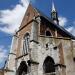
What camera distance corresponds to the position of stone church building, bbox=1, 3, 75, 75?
60.6 ft

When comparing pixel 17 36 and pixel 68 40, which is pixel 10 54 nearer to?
pixel 17 36

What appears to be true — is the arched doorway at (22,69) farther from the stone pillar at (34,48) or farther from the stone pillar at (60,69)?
the stone pillar at (60,69)

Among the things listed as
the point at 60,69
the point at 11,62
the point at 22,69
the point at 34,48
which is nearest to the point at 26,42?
the point at 11,62

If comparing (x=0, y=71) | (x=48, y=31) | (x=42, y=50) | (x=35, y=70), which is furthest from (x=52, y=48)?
(x=0, y=71)

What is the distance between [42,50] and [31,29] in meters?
3.30

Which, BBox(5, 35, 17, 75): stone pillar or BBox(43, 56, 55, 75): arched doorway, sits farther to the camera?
BBox(5, 35, 17, 75): stone pillar

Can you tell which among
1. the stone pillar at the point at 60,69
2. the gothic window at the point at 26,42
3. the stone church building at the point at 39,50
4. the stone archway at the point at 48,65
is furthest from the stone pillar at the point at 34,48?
the stone pillar at the point at 60,69

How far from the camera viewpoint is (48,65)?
2006cm

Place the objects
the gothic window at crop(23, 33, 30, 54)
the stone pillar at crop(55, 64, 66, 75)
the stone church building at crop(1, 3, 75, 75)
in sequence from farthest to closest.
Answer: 1. the gothic window at crop(23, 33, 30, 54)
2. the stone church building at crop(1, 3, 75, 75)
3. the stone pillar at crop(55, 64, 66, 75)

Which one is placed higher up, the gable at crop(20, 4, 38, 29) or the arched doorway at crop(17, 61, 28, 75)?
the gable at crop(20, 4, 38, 29)

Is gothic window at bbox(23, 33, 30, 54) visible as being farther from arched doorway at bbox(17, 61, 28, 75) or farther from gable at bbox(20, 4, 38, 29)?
gable at bbox(20, 4, 38, 29)

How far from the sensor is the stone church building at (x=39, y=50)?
18469 millimetres

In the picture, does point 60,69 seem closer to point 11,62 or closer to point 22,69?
point 22,69

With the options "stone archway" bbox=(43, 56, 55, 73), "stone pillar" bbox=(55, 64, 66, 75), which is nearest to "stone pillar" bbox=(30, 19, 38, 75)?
"stone archway" bbox=(43, 56, 55, 73)
